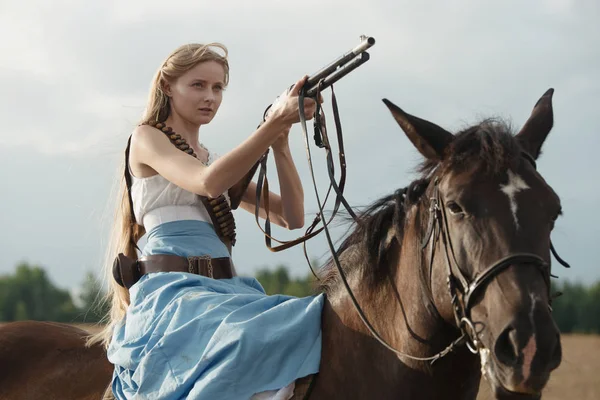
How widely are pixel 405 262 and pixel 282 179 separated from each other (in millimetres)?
1535

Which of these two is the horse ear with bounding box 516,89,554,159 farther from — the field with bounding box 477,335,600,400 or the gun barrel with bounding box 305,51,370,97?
the field with bounding box 477,335,600,400

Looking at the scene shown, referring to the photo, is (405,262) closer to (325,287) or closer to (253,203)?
(325,287)

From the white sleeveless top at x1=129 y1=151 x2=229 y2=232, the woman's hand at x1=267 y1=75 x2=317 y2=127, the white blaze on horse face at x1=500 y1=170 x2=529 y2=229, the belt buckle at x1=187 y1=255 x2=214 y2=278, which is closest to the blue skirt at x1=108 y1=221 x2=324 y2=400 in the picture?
the belt buckle at x1=187 y1=255 x2=214 y2=278

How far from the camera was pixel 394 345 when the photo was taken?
406 cm

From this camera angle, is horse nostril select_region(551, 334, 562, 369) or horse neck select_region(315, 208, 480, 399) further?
horse neck select_region(315, 208, 480, 399)

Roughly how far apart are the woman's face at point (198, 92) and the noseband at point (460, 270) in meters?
2.02

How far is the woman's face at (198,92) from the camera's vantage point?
5285mm

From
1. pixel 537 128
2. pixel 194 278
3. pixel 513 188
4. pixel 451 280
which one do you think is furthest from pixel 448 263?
pixel 194 278

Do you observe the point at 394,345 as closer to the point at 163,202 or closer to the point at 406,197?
the point at 406,197

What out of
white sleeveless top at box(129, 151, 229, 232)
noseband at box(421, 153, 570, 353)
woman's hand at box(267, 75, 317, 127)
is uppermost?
woman's hand at box(267, 75, 317, 127)

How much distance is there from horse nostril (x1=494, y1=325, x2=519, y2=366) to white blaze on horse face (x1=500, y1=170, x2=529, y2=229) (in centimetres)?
48

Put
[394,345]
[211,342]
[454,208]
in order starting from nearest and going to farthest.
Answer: [454,208], [394,345], [211,342]

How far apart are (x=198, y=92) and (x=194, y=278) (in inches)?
52.5

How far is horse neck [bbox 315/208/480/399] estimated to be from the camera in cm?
389
